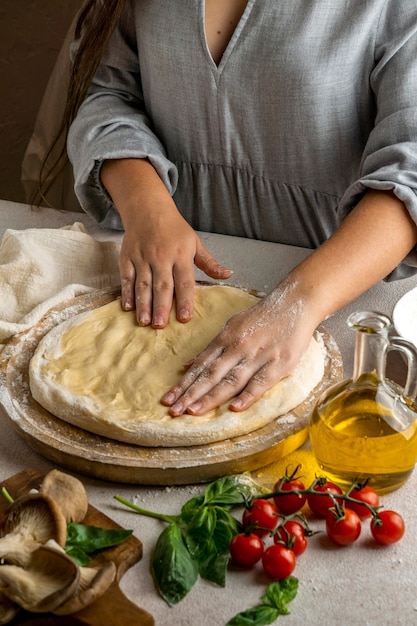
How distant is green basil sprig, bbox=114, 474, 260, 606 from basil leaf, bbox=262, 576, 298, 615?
6 cm

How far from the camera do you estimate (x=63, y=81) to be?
7.36ft

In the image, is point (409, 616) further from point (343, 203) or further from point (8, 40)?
point (8, 40)

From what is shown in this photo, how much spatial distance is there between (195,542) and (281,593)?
127 millimetres

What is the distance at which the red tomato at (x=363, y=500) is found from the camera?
3.42 feet

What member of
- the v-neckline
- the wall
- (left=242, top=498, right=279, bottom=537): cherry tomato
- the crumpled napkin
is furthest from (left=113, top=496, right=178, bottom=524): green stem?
the wall

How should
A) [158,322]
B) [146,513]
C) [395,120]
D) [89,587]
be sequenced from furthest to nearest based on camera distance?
[395,120] → [158,322] → [146,513] → [89,587]

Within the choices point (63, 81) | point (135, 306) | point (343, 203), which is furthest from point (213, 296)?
point (63, 81)

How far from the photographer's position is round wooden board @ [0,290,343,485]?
1.13m

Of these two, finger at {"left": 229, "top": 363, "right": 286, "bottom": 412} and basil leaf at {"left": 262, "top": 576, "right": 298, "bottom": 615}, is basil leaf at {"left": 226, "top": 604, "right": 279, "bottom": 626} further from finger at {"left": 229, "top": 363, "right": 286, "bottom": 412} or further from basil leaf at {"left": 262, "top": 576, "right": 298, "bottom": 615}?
finger at {"left": 229, "top": 363, "right": 286, "bottom": 412}

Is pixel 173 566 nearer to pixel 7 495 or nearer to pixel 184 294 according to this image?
pixel 7 495

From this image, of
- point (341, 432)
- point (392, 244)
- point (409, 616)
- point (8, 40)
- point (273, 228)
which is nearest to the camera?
point (409, 616)

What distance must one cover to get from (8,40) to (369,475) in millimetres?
2430

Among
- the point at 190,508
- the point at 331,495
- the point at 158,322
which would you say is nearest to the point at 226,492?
the point at 190,508

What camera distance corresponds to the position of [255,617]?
921 mm
